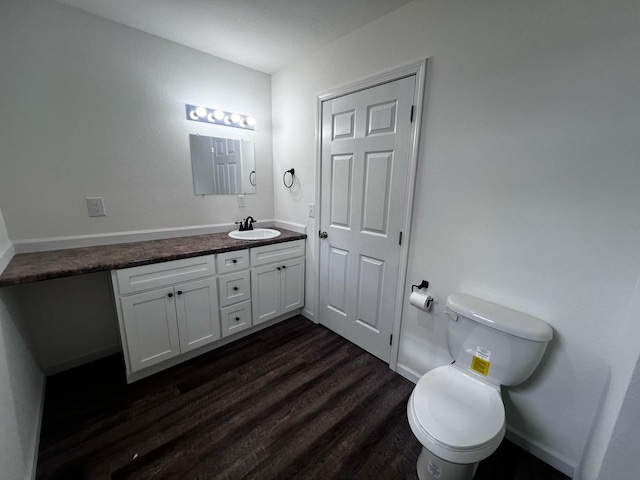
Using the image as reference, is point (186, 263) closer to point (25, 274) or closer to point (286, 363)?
point (25, 274)

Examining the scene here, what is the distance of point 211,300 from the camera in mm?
1925

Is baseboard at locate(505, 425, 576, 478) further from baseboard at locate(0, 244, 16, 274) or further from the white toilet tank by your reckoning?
baseboard at locate(0, 244, 16, 274)

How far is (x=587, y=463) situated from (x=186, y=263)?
7.61 feet

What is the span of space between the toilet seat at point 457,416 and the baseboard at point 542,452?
412 mm

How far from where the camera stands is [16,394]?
1.15 m

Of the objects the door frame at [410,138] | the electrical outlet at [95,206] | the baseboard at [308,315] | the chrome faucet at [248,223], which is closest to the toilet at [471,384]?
the door frame at [410,138]

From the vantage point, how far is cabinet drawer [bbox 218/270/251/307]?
6.46 ft

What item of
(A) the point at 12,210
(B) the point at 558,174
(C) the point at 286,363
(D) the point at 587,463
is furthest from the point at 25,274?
(D) the point at 587,463

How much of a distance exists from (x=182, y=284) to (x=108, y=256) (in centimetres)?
47

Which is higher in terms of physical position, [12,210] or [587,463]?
[12,210]

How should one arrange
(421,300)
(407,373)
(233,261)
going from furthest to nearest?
1. (233,261)
2. (407,373)
3. (421,300)

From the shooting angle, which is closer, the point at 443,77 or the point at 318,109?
the point at 443,77

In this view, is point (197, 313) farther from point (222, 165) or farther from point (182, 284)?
point (222, 165)

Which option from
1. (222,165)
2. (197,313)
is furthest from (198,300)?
(222,165)
